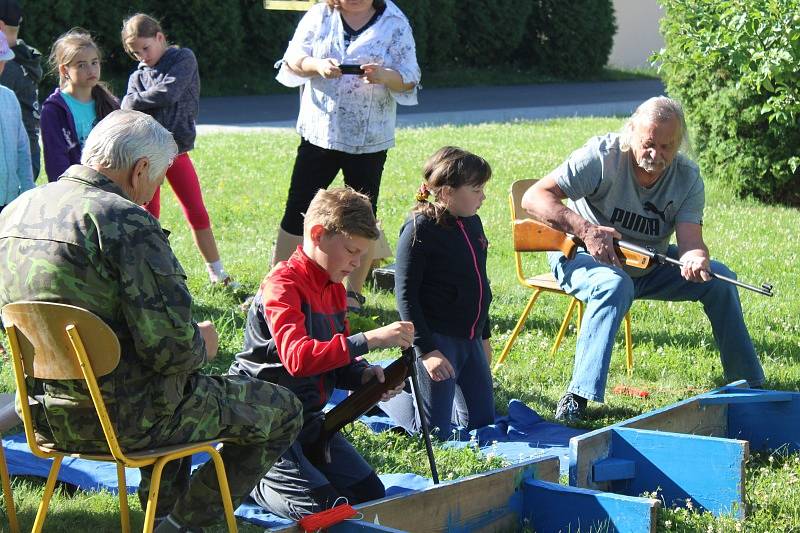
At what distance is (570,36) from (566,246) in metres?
23.6

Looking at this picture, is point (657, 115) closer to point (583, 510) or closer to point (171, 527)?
point (583, 510)

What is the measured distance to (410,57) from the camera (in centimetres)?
682

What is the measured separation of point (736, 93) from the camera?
10977 mm

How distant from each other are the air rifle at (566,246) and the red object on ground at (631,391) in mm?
676

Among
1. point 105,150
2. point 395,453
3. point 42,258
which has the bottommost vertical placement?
point 395,453

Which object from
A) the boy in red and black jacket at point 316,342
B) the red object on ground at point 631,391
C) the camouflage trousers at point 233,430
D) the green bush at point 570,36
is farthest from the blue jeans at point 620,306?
the green bush at point 570,36

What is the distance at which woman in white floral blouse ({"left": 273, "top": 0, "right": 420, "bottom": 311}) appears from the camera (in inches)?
265

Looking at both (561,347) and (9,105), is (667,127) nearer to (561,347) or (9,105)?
(561,347)

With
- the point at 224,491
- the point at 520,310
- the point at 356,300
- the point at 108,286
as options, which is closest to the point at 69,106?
the point at 356,300

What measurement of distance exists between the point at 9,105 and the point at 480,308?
2802mm

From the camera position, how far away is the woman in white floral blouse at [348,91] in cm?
672

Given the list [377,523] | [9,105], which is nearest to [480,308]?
[377,523]

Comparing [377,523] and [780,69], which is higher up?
[780,69]

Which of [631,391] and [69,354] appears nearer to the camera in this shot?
[69,354]
